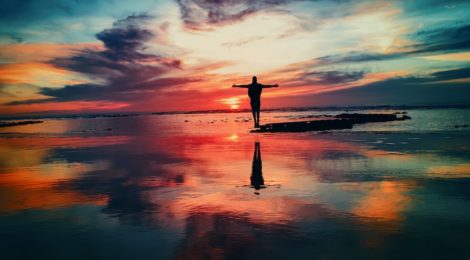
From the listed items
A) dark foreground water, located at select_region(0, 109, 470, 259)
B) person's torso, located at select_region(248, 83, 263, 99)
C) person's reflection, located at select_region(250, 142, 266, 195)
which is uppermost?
person's torso, located at select_region(248, 83, 263, 99)

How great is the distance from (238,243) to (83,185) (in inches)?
391

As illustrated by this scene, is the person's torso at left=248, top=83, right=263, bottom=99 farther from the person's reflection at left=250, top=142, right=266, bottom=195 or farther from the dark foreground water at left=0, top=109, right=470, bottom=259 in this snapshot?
the dark foreground water at left=0, top=109, right=470, bottom=259

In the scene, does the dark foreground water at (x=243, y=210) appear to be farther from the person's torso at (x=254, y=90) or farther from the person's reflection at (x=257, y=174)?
the person's torso at (x=254, y=90)

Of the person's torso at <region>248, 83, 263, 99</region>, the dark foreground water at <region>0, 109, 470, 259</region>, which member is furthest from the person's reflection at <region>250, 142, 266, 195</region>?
the person's torso at <region>248, 83, 263, 99</region>

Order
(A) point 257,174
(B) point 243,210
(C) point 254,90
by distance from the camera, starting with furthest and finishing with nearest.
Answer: (C) point 254,90
(A) point 257,174
(B) point 243,210

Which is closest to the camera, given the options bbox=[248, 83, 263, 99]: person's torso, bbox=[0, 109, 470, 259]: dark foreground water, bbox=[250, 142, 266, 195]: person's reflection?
bbox=[0, 109, 470, 259]: dark foreground water

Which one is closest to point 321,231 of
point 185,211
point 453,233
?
point 453,233

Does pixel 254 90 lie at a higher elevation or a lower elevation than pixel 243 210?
higher

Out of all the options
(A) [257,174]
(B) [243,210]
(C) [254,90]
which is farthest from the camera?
(C) [254,90]

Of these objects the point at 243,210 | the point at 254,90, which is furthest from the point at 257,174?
the point at 254,90

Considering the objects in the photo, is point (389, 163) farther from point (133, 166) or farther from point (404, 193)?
point (133, 166)

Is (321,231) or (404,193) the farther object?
(404,193)

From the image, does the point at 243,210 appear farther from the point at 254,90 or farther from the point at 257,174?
the point at 254,90

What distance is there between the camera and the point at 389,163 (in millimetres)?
20562
